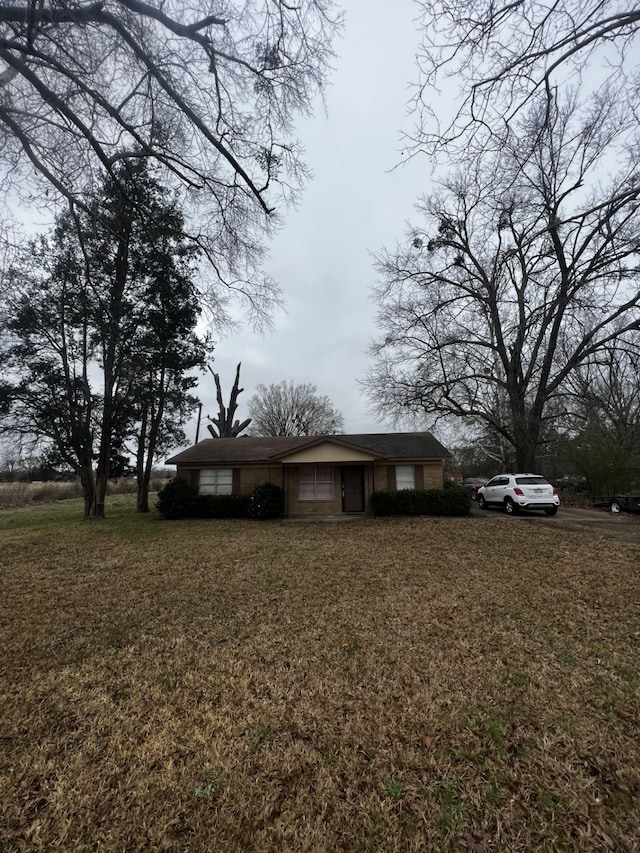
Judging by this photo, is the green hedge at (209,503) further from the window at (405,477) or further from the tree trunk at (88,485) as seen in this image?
the window at (405,477)

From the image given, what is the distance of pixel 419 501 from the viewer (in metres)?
14.4

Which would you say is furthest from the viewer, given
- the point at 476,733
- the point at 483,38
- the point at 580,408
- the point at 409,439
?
the point at 580,408

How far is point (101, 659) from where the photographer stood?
3.64 m

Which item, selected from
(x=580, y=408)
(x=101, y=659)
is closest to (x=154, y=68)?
(x=101, y=659)

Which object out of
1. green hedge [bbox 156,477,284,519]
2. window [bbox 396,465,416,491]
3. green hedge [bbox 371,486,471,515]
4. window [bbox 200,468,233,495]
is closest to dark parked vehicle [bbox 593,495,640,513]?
green hedge [bbox 371,486,471,515]

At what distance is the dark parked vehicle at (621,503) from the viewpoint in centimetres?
1478

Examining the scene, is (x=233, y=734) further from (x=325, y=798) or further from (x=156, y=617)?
(x=156, y=617)

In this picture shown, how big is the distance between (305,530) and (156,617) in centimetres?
699

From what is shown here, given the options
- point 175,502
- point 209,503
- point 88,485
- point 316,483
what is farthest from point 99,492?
point 316,483

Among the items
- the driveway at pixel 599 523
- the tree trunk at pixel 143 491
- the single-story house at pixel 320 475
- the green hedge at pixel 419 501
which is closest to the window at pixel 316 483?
the single-story house at pixel 320 475

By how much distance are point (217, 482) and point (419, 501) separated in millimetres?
8668

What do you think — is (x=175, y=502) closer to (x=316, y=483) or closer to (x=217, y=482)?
(x=217, y=482)

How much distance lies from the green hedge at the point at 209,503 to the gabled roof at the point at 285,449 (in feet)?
4.47

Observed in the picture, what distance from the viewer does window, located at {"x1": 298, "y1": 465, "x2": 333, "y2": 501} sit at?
1582 cm
